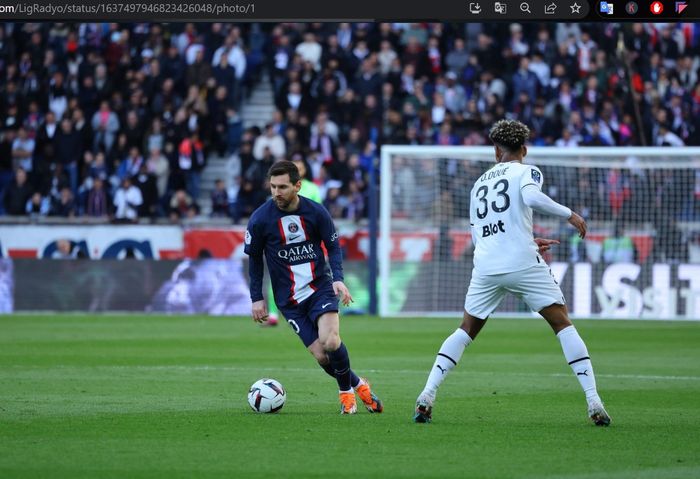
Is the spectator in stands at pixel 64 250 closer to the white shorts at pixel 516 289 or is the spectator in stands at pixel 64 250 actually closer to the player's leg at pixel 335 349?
the player's leg at pixel 335 349

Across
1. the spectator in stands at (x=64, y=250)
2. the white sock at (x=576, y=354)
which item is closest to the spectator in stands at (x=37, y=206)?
the spectator in stands at (x=64, y=250)

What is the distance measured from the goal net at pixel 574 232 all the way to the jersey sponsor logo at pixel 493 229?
43.2 ft

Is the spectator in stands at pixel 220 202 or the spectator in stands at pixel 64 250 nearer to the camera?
the spectator in stands at pixel 64 250

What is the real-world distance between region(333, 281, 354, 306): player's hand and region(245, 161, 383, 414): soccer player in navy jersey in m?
0.13

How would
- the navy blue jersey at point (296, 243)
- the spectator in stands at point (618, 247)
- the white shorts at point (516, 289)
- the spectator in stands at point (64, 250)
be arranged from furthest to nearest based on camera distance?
the spectator in stands at point (64, 250)
the spectator in stands at point (618, 247)
the navy blue jersey at point (296, 243)
the white shorts at point (516, 289)

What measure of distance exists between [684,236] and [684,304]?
1.24 meters

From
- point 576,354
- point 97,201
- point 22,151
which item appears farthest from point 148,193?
point 576,354

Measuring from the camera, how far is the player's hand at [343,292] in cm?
922

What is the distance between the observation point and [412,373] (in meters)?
13.2

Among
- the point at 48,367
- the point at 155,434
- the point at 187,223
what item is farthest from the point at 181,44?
the point at 155,434

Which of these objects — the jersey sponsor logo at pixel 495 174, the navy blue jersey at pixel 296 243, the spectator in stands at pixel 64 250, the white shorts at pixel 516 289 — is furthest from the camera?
the spectator in stands at pixel 64 250

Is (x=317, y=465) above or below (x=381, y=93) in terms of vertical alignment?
below

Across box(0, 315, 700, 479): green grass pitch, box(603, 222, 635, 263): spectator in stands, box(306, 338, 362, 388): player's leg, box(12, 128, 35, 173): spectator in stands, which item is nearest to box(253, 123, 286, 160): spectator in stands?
box(12, 128, 35, 173): spectator in stands

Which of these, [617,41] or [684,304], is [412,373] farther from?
[617,41]
